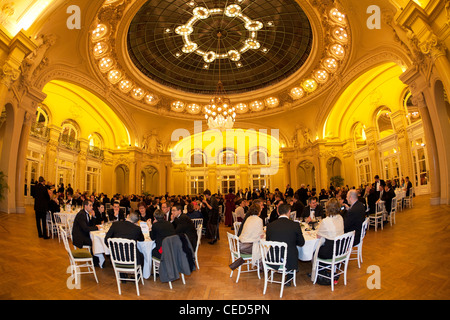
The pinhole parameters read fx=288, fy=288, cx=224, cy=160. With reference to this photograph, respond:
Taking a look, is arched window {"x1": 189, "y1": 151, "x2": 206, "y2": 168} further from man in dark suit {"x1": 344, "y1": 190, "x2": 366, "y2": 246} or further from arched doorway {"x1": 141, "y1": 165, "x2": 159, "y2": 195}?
man in dark suit {"x1": 344, "y1": 190, "x2": 366, "y2": 246}

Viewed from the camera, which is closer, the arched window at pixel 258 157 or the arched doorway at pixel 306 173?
the arched doorway at pixel 306 173

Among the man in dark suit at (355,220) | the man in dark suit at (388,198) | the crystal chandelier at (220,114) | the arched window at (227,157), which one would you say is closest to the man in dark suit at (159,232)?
the man in dark suit at (355,220)

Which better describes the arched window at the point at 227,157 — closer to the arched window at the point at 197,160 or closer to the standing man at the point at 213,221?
the arched window at the point at 197,160

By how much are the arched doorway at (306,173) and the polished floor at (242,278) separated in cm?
1376

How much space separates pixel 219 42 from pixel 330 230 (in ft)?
49.5

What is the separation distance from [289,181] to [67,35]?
16.3 meters

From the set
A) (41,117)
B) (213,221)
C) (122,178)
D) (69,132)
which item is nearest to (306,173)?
(122,178)

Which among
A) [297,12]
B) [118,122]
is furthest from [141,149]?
[297,12]

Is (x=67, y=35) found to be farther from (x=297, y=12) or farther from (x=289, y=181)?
(x=289, y=181)

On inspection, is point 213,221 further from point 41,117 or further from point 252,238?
point 41,117

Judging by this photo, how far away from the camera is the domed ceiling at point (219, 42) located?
1437cm

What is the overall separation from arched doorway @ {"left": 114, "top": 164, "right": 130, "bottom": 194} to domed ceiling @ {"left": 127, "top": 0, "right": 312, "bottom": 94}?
265 inches

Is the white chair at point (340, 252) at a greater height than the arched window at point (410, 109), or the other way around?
the arched window at point (410, 109)
